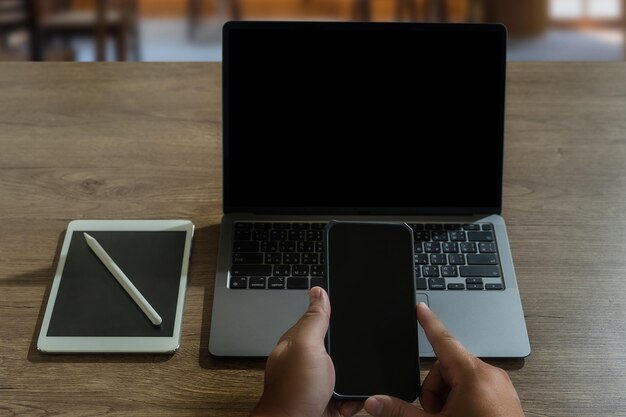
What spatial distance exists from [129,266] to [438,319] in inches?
14.4

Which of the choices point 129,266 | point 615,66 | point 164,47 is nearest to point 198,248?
point 129,266

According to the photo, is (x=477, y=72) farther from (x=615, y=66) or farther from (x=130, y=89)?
(x=130, y=89)

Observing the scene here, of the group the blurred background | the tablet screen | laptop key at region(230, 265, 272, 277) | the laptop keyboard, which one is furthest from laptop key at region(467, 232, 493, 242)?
the blurred background

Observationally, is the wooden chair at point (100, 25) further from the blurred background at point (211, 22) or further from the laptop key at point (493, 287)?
the laptop key at point (493, 287)

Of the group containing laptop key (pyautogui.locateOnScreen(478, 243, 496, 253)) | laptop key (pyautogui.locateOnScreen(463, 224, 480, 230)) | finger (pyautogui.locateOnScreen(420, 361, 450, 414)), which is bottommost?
finger (pyautogui.locateOnScreen(420, 361, 450, 414))

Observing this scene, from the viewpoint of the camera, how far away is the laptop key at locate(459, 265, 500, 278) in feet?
3.02

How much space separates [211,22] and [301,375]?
8.72 ft

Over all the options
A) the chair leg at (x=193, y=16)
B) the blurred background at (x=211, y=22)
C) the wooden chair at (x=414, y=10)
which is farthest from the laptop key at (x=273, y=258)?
the chair leg at (x=193, y=16)

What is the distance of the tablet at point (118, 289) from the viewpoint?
86cm

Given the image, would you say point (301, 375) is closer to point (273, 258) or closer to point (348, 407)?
point (348, 407)

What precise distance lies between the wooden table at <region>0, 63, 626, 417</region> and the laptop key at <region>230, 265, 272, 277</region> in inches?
1.6

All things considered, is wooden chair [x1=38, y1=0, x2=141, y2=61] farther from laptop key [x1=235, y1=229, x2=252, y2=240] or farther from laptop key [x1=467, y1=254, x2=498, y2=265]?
laptop key [x1=467, y1=254, x2=498, y2=265]

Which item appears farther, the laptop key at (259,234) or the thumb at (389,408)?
the laptop key at (259,234)

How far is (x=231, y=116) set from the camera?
0.96 metres
